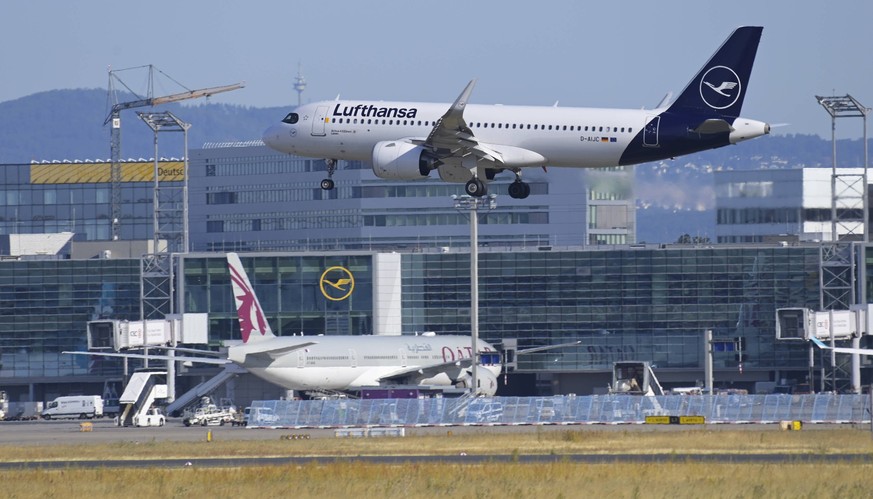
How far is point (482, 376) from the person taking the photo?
114 m

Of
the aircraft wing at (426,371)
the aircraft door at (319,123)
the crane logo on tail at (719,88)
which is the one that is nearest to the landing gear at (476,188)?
the aircraft door at (319,123)

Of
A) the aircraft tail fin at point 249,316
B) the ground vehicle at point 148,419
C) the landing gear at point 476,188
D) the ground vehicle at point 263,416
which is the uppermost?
the landing gear at point 476,188

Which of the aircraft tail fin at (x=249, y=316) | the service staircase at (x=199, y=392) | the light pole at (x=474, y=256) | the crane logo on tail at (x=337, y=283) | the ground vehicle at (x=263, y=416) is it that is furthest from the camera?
the crane logo on tail at (x=337, y=283)

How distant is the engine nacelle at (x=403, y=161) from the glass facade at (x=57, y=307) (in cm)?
8110

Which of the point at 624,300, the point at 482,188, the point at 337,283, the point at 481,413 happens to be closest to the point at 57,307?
the point at 337,283

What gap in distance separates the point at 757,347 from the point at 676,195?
19191 millimetres

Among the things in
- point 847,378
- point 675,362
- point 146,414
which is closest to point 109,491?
point 146,414

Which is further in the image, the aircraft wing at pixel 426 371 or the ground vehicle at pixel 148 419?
the aircraft wing at pixel 426 371

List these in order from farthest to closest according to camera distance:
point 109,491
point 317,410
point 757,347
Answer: point 757,347 < point 317,410 < point 109,491

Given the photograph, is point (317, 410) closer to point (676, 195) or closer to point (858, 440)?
point (858, 440)

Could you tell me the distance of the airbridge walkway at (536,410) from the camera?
285 feet

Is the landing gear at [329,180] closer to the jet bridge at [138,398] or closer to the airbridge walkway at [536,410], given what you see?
the airbridge walkway at [536,410]

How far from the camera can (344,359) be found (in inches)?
4434

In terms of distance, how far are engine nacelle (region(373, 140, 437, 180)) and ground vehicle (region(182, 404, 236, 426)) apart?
30.4 m
